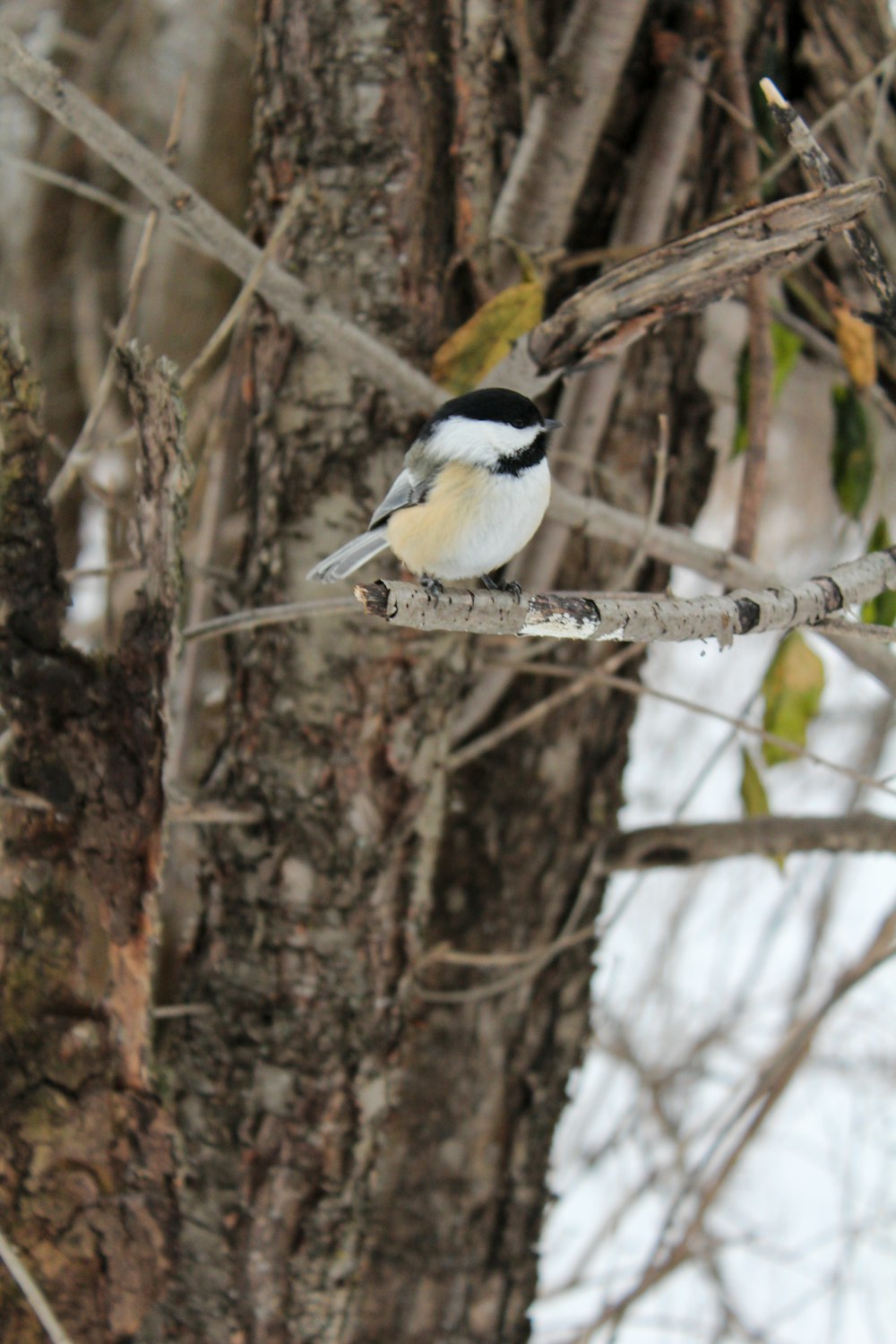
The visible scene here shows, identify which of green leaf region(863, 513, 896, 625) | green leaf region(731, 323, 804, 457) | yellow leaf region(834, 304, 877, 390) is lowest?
green leaf region(863, 513, 896, 625)

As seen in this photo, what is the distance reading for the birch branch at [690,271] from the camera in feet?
2.95

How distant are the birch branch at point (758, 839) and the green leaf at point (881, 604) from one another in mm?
323

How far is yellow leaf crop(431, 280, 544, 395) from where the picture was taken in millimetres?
1197

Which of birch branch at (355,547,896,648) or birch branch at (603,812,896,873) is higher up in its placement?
birch branch at (603,812,896,873)

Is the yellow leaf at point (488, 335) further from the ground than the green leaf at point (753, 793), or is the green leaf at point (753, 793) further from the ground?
the yellow leaf at point (488, 335)

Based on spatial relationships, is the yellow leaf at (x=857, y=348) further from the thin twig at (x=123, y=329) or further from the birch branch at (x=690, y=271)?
the thin twig at (x=123, y=329)

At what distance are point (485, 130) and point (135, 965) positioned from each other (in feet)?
3.62

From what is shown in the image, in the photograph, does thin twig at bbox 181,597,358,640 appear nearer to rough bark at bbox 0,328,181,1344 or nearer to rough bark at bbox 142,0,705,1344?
rough bark at bbox 0,328,181,1344

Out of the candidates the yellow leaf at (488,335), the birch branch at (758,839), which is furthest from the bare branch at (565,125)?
the birch branch at (758,839)

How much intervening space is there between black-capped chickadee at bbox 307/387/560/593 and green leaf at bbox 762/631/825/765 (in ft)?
2.16

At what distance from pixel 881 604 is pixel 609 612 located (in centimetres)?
81

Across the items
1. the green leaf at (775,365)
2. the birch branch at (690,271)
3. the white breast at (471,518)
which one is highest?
the green leaf at (775,365)

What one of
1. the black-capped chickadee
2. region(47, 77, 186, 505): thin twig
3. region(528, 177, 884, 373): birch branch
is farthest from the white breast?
region(47, 77, 186, 505): thin twig

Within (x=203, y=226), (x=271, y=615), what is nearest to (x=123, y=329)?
(x=203, y=226)
